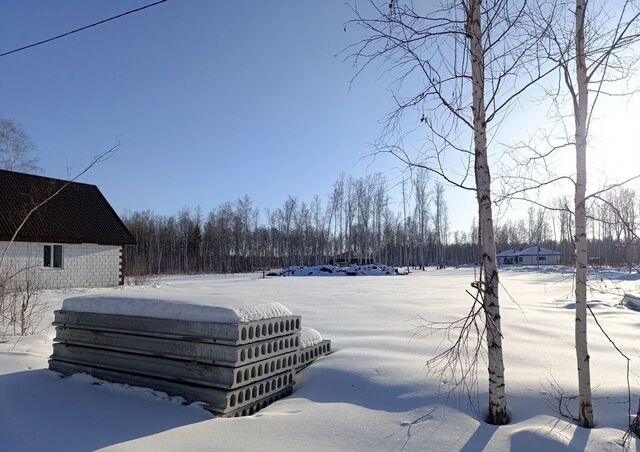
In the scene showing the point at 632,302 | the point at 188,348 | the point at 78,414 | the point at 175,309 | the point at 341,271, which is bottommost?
the point at 341,271

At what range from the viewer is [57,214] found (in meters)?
23.2

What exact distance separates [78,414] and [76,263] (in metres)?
21.1

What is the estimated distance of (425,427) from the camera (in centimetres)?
386

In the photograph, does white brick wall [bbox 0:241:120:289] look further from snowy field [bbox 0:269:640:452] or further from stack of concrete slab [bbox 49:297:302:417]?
stack of concrete slab [bbox 49:297:302:417]

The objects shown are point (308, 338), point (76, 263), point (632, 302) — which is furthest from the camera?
point (76, 263)

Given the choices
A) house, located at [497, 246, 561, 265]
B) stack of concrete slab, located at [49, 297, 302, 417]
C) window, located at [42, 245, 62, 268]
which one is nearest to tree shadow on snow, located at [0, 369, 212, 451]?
stack of concrete slab, located at [49, 297, 302, 417]

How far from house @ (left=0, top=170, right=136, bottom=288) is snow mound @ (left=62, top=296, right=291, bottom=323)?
1674 cm

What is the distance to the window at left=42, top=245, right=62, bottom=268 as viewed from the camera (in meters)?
21.9

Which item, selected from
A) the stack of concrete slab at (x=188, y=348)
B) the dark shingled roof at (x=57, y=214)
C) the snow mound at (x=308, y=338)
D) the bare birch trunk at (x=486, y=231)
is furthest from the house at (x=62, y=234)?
the bare birch trunk at (x=486, y=231)

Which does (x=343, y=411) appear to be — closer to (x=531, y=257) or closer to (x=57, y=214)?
(x=57, y=214)

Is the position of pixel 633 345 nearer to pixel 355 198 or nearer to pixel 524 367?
pixel 524 367

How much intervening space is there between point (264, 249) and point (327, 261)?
11017 millimetres

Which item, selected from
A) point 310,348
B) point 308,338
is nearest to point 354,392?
point 310,348

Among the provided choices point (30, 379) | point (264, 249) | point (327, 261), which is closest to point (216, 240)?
point (264, 249)
